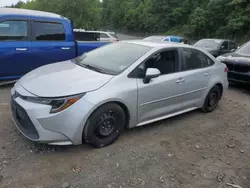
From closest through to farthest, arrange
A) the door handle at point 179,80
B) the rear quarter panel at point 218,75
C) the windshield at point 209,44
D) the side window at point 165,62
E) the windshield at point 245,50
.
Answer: the side window at point 165,62, the door handle at point 179,80, the rear quarter panel at point 218,75, the windshield at point 245,50, the windshield at point 209,44

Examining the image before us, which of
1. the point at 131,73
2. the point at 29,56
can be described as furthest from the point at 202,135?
the point at 29,56

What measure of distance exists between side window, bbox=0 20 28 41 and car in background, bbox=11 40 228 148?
2.02 metres

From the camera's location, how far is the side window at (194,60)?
4.45 meters

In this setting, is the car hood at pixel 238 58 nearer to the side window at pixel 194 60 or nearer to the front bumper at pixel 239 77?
the front bumper at pixel 239 77

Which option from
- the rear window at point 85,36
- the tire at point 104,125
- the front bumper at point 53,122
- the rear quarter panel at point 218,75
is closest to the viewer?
the front bumper at point 53,122

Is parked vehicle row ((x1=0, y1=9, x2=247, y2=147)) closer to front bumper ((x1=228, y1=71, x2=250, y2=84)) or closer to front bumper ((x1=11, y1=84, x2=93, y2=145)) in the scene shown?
front bumper ((x1=11, y1=84, x2=93, y2=145))

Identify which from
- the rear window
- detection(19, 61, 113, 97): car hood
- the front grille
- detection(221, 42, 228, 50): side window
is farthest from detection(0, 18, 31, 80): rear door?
detection(221, 42, 228, 50): side window

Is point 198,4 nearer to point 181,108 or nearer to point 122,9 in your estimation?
point 122,9

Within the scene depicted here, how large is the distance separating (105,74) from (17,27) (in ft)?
10.1

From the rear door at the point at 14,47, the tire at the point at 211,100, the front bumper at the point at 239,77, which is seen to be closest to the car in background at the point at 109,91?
the tire at the point at 211,100

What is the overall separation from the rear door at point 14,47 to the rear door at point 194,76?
11.5ft

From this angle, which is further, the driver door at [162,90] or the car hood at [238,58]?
the car hood at [238,58]

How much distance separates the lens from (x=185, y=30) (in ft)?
141

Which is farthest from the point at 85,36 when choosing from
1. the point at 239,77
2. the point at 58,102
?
the point at 58,102
